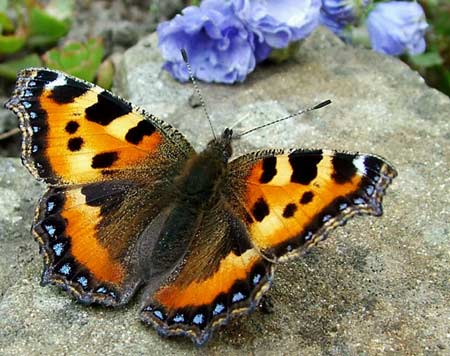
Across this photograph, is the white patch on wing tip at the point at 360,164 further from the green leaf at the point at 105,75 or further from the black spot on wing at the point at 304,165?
the green leaf at the point at 105,75

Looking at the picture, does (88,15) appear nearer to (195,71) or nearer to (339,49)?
(195,71)

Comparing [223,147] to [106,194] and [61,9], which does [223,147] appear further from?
[61,9]

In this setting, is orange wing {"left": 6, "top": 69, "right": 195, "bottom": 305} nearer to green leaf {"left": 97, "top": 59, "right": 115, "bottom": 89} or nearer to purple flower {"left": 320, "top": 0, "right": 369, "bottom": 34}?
green leaf {"left": 97, "top": 59, "right": 115, "bottom": 89}

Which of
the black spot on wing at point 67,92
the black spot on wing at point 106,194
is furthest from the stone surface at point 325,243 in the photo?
the black spot on wing at point 67,92

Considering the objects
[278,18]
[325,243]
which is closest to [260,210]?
[325,243]

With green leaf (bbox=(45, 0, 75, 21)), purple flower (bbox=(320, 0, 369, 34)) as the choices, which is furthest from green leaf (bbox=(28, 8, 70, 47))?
purple flower (bbox=(320, 0, 369, 34))

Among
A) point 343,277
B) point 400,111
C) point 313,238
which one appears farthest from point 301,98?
point 313,238
